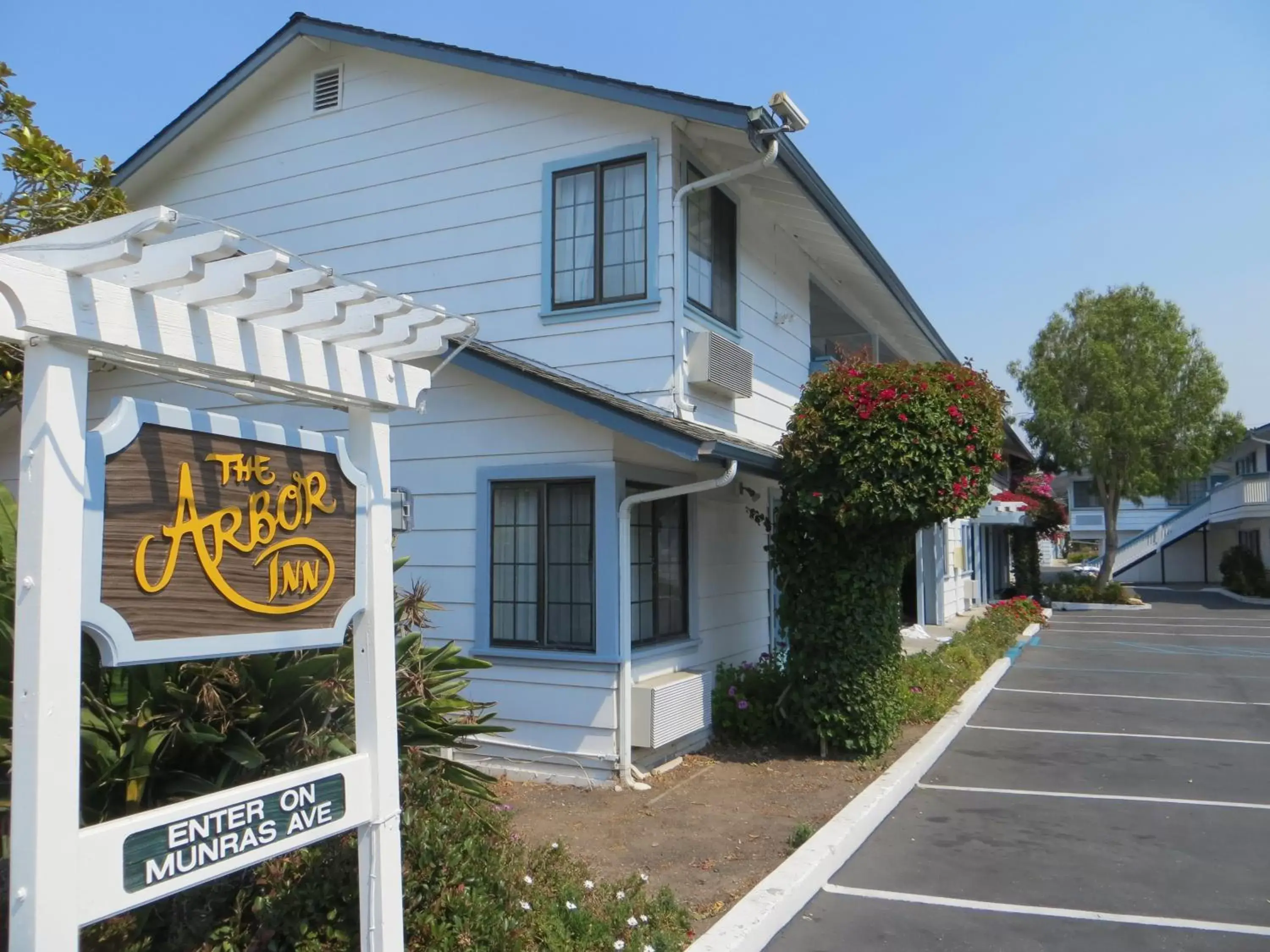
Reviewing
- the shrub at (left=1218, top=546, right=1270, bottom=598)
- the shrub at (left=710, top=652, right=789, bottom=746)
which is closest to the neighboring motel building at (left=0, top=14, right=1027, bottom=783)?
the shrub at (left=710, top=652, right=789, bottom=746)

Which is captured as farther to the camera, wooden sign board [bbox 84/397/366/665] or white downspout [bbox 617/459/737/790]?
white downspout [bbox 617/459/737/790]

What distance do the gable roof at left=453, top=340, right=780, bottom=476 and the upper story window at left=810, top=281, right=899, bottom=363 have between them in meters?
4.08

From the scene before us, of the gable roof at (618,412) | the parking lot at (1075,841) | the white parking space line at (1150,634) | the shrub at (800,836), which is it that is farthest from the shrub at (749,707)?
the white parking space line at (1150,634)

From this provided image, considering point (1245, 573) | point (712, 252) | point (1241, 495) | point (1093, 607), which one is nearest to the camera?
point (712, 252)

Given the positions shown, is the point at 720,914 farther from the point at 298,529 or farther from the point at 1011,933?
the point at 298,529

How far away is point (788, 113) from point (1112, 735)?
Answer: 24.4 feet

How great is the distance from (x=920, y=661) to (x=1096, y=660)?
262 inches

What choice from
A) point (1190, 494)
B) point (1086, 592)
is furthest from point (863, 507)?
point (1190, 494)

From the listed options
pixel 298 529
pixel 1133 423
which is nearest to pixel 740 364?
pixel 298 529

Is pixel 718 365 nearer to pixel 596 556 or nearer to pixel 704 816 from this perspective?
pixel 596 556

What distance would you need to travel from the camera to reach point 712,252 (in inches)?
371

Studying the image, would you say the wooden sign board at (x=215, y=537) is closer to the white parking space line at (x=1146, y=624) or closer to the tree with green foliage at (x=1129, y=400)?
the white parking space line at (x=1146, y=624)

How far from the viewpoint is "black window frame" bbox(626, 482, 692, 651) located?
8.36 meters

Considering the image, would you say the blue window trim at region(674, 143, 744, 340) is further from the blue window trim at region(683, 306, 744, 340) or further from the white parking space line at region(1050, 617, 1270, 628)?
the white parking space line at region(1050, 617, 1270, 628)
